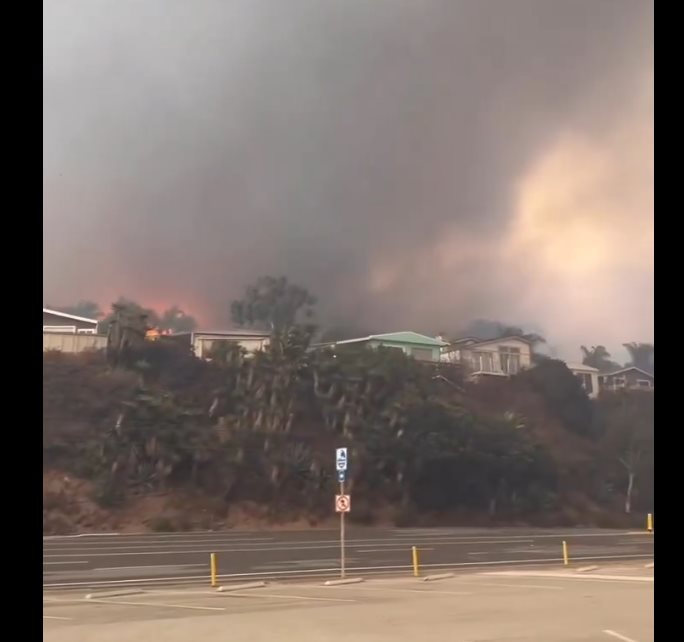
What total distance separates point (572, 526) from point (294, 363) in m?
16.3

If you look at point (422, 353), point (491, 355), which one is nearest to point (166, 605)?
point (422, 353)

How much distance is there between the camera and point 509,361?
49312 mm

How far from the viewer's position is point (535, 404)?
158 ft

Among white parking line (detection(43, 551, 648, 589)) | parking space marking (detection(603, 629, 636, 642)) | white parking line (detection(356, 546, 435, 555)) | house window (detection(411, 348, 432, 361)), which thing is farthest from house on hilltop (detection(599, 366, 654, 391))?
parking space marking (detection(603, 629, 636, 642))

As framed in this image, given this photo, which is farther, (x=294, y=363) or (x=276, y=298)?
(x=276, y=298)

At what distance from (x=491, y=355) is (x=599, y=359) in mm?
6252

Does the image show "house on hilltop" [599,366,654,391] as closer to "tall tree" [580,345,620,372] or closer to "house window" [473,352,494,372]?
"tall tree" [580,345,620,372]

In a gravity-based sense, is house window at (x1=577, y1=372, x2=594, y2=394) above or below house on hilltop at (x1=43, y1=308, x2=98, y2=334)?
below

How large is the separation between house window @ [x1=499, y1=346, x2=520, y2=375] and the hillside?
25.7 inches

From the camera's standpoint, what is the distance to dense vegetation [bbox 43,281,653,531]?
36812 millimetres

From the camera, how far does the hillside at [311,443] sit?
35.9m
